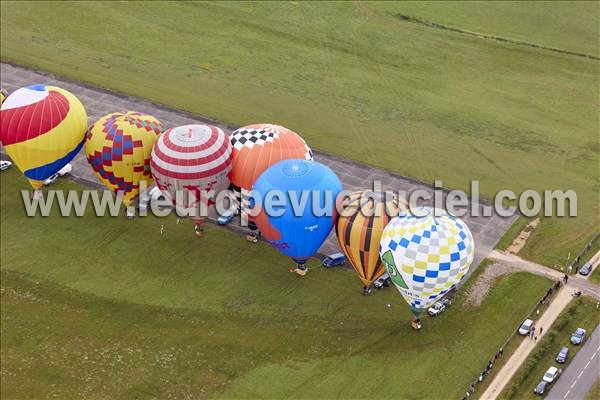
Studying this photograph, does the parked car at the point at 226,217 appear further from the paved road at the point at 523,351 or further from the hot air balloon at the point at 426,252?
the paved road at the point at 523,351

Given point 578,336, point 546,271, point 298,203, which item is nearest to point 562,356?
point 578,336

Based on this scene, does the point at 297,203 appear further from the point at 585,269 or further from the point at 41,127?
the point at 585,269

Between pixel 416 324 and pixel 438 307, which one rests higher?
pixel 438 307

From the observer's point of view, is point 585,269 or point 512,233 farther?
point 512,233

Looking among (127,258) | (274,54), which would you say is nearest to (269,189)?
(127,258)

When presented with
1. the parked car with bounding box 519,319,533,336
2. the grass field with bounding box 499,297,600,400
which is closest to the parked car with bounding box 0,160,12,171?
the parked car with bounding box 519,319,533,336
